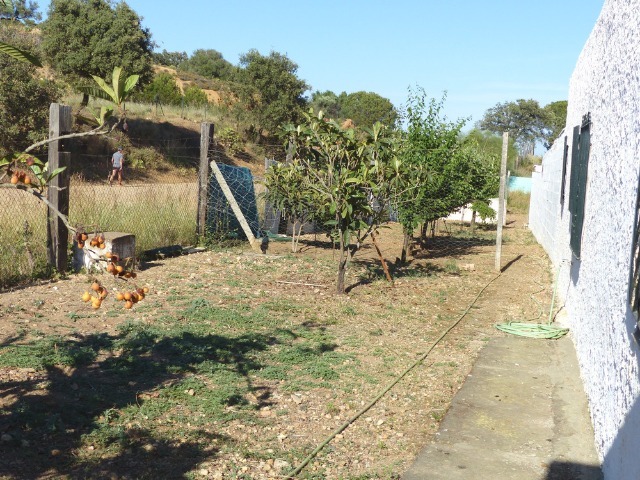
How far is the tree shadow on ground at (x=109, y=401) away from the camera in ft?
12.7

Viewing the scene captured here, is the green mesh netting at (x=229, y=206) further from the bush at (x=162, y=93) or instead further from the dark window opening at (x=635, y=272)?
the bush at (x=162, y=93)

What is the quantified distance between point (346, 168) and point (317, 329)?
8.42 ft

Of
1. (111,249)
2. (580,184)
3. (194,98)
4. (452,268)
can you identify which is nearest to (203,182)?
(111,249)

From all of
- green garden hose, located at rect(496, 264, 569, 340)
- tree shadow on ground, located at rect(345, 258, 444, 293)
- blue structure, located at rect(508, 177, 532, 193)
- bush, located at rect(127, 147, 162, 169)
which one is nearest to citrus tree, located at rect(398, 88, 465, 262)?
tree shadow on ground, located at rect(345, 258, 444, 293)

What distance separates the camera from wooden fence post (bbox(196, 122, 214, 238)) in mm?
11758

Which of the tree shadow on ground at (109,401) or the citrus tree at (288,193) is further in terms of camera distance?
the citrus tree at (288,193)

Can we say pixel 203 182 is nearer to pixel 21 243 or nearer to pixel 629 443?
pixel 21 243

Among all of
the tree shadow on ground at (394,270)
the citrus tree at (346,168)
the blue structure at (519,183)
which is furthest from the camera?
the blue structure at (519,183)

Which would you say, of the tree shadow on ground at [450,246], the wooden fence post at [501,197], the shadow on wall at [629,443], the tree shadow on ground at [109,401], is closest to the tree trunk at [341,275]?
the tree shadow on ground at [109,401]

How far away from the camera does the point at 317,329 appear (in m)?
7.18

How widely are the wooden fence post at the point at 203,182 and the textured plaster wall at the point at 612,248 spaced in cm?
648

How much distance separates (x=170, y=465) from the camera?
3.93m

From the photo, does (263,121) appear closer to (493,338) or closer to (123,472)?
(493,338)

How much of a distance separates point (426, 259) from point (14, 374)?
10132 mm
